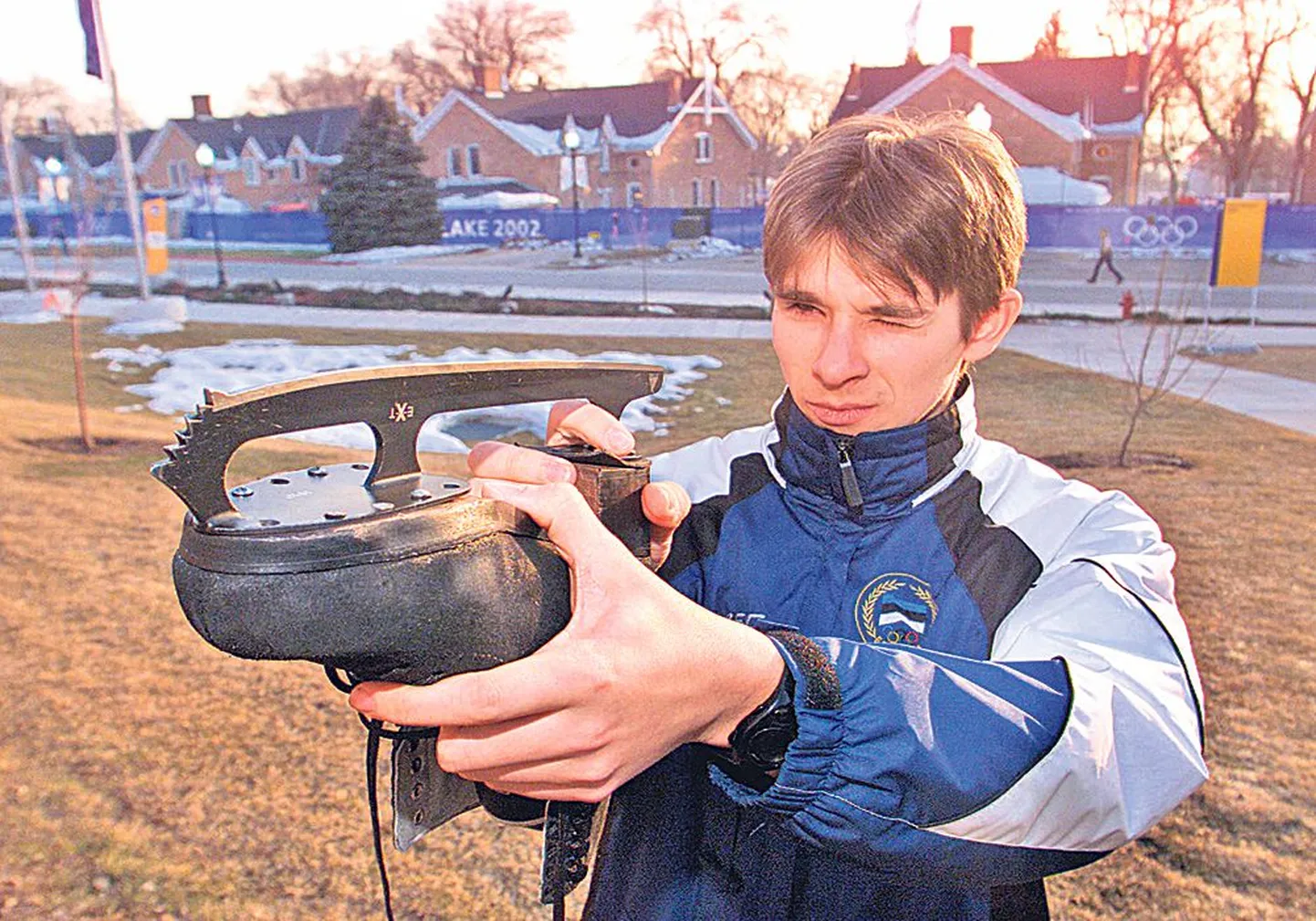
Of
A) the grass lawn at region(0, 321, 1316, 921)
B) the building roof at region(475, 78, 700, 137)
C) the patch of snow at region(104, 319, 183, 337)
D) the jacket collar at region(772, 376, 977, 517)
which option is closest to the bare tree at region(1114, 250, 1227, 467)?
the grass lawn at region(0, 321, 1316, 921)

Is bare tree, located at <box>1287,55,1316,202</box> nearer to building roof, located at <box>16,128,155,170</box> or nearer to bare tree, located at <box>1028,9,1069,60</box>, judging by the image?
bare tree, located at <box>1028,9,1069,60</box>

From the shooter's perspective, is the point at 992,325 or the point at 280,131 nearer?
the point at 992,325

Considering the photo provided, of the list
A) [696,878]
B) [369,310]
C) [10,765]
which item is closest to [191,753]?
[10,765]

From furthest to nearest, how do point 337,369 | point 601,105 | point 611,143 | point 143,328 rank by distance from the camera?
point 601,105 < point 611,143 < point 143,328 < point 337,369

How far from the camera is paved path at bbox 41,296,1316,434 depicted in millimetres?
11722

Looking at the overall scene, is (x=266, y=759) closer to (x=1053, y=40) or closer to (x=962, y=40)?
(x=962, y=40)

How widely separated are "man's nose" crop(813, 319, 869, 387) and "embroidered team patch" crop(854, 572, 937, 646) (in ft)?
0.99

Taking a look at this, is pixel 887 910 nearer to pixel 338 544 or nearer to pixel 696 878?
pixel 696 878

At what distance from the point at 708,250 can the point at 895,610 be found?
33.2 metres

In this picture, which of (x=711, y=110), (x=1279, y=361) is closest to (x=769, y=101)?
Answer: (x=711, y=110)

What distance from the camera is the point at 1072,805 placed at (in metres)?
0.98

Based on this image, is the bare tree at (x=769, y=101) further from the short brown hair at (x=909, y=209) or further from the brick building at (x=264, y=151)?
the short brown hair at (x=909, y=209)

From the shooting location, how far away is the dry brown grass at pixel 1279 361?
1318cm

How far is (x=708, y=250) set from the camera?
3394 centimetres
